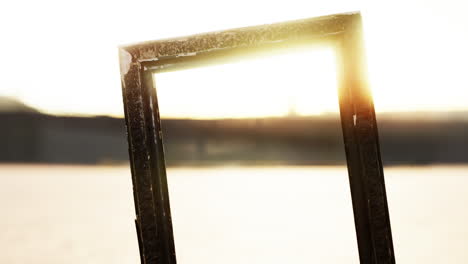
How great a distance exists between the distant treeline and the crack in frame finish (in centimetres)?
293

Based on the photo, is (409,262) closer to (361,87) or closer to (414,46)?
(414,46)

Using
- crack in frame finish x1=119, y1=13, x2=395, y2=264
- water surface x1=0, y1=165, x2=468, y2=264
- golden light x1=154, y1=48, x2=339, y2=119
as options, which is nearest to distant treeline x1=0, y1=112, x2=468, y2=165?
water surface x1=0, y1=165, x2=468, y2=264

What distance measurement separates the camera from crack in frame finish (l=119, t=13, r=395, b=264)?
0.74 metres

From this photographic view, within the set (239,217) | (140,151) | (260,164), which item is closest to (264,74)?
(140,151)

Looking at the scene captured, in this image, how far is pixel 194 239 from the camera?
207cm

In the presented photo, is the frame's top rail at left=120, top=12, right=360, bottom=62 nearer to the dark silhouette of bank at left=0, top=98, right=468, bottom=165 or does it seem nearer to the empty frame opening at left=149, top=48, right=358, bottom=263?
the empty frame opening at left=149, top=48, right=358, bottom=263

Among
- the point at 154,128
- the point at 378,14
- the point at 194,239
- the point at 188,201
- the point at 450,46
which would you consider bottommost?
the point at 194,239

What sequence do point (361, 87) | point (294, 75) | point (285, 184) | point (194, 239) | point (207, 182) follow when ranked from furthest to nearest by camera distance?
1. point (207, 182)
2. point (285, 184)
3. point (194, 239)
4. point (294, 75)
5. point (361, 87)

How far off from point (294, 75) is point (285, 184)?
1.76 meters

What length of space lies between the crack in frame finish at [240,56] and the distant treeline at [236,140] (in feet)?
9.62

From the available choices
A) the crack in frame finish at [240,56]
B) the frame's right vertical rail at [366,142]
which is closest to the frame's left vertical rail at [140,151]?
the crack in frame finish at [240,56]

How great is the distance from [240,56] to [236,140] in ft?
11.7

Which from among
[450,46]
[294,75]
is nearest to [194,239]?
[294,75]

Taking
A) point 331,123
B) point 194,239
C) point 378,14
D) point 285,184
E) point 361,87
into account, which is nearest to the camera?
point 361,87
